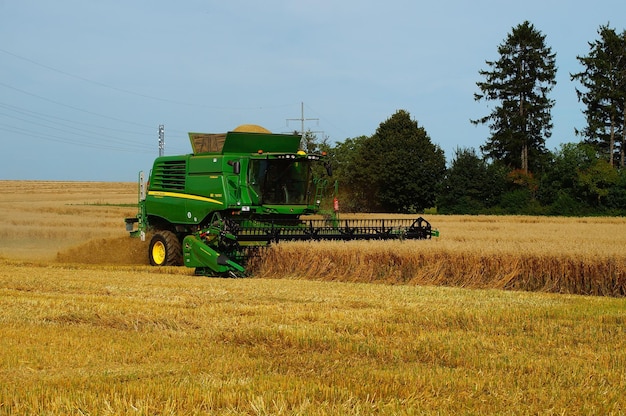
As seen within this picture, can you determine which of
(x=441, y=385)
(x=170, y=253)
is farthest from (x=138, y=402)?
(x=170, y=253)

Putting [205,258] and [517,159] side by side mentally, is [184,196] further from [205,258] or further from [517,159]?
[517,159]

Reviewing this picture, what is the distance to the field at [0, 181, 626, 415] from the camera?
4.80m

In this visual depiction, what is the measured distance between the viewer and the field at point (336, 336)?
4.80 meters

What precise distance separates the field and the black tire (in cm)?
300

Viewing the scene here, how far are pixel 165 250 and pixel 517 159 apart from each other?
132 feet

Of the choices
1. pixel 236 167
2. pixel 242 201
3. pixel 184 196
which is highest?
pixel 236 167

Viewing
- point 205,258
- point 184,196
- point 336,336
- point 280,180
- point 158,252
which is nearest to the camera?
point 336,336

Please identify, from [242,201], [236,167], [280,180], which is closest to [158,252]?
[242,201]

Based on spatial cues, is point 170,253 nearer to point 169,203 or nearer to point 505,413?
point 169,203

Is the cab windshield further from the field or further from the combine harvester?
the field

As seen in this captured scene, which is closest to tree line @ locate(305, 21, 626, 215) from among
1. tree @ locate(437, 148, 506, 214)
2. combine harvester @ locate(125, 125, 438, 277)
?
tree @ locate(437, 148, 506, 214)

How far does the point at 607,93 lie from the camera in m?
50.7

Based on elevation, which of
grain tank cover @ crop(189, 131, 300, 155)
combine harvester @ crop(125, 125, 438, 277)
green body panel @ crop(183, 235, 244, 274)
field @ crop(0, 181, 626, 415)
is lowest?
field @ crop(0, 181, 626, 415)

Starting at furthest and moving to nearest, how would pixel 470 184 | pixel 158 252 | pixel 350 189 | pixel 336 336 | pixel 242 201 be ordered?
pixel 350 189 → pixel 470 184 → pixel 158 252 → pixel 242 201 → pixel 336 336
